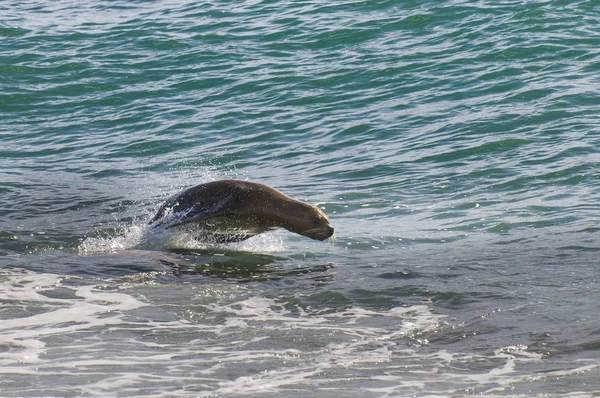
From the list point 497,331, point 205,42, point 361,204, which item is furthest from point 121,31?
point 497,331

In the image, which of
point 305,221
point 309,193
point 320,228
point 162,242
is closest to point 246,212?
point 305,221

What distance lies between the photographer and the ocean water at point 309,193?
569cm

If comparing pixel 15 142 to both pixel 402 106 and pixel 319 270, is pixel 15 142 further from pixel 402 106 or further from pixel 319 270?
pixel 319 270

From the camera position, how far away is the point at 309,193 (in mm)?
11891

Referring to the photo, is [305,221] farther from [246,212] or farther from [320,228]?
[246,212]

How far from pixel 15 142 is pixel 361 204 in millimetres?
7066

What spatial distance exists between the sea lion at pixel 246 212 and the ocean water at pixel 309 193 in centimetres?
30

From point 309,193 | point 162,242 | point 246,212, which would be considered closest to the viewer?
point 246,212

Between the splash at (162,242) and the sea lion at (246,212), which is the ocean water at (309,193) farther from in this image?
the sea lion at (246,212)

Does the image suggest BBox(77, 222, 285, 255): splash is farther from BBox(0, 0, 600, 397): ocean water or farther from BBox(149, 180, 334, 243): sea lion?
BBox(149, 180, 334, 243): sea lion

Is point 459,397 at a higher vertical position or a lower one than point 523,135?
higher

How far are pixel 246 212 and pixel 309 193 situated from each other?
3459mm

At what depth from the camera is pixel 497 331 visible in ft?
20.6

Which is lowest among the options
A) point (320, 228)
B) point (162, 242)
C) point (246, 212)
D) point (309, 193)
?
point (309, 193)
